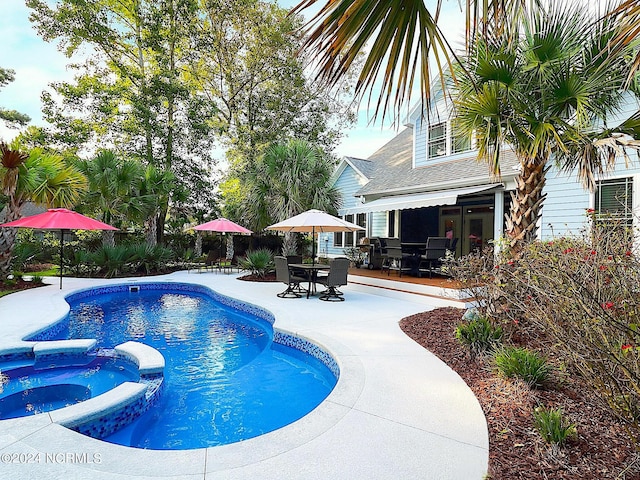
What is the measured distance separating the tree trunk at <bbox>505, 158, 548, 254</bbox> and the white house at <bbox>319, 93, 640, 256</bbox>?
10.4 feet

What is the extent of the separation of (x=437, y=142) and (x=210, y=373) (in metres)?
15.7

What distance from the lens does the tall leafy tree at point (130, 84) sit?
2545 centimetres

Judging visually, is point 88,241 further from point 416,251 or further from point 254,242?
point 416,251

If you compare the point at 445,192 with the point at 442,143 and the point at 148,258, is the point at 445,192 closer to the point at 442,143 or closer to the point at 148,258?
the point at 442,143

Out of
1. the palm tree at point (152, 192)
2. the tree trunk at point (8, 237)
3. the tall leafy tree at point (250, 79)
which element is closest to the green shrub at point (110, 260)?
the palm tree at point (152, 192)

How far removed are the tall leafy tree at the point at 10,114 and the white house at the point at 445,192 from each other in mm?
30506

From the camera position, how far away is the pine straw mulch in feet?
11.2

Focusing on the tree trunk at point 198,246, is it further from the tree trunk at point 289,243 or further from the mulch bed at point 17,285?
the mulch bed at point 17,285

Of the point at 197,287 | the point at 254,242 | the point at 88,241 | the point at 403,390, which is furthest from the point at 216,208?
the point at 403,390

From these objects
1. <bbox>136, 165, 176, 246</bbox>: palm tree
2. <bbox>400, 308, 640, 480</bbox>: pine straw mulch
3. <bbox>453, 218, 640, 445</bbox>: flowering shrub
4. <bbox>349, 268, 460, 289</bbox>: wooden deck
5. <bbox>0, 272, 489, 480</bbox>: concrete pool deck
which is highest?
<bbox>136, 165, 176, 246</bbox>: palm tree

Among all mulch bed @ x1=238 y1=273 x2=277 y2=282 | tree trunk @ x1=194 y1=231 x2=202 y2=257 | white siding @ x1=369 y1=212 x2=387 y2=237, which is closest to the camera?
mulch bed @ x1=238 y1=273 x2=277 y2=282

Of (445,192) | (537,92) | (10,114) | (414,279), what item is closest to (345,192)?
(445,192)

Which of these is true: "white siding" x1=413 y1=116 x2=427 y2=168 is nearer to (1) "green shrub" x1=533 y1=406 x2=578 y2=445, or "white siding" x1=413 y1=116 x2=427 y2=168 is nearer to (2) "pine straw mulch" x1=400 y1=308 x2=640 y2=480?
(2) "pine straw mulch" x1=400 y1=308 x2=640 y2=480

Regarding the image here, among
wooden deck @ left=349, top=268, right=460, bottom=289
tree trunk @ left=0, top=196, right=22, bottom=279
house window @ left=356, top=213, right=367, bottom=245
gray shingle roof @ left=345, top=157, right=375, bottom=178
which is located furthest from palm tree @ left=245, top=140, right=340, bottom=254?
tree trunk @ left=0, top=196, right=22, bottom=279
